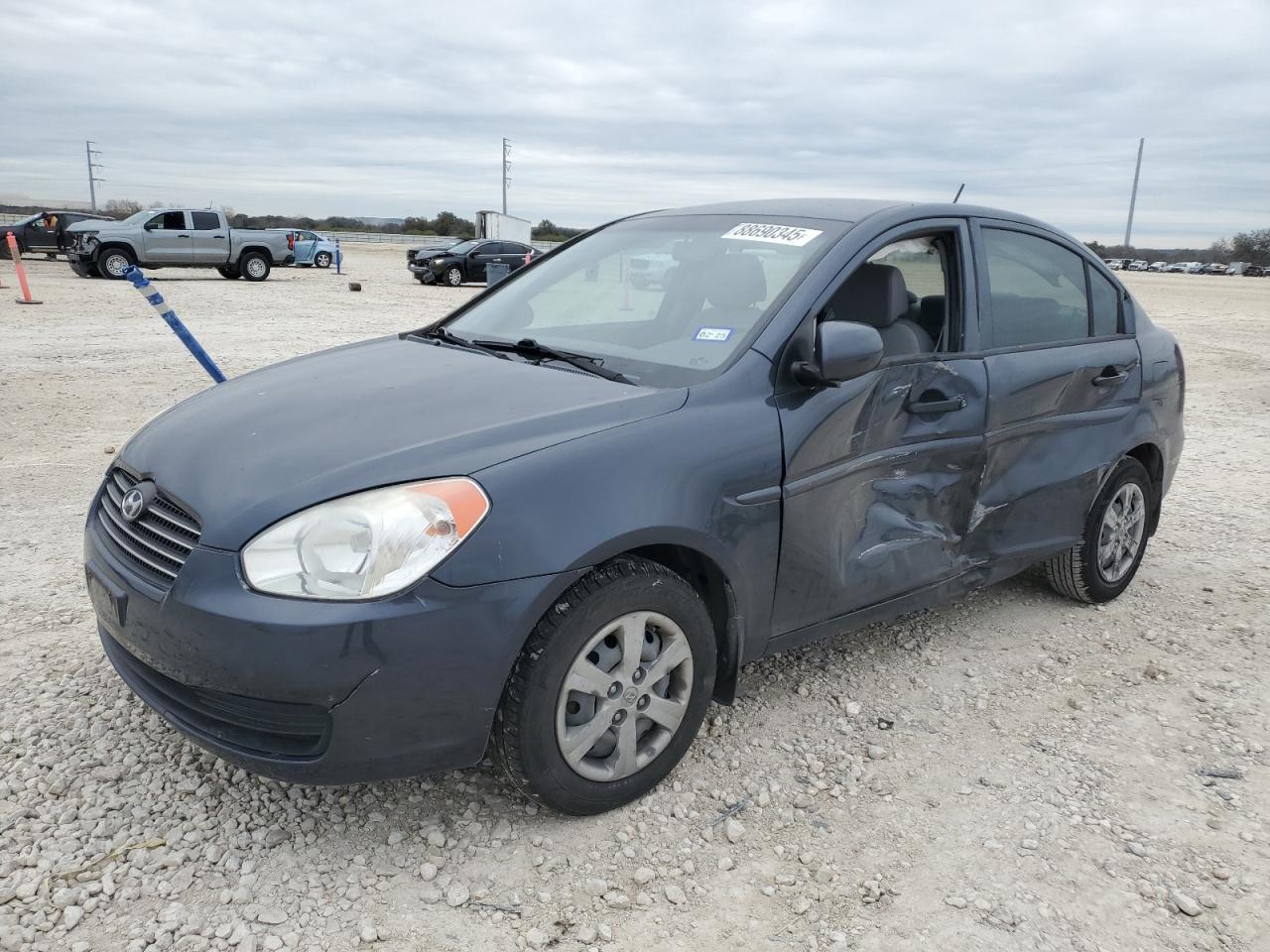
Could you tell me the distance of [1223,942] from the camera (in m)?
2.40

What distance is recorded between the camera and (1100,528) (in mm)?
4352

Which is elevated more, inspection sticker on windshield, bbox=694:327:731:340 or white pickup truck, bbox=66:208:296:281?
inspection sticker on windshield, bbox=694:327:731:340

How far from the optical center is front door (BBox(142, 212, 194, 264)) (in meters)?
23.4

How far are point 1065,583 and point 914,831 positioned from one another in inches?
82.5

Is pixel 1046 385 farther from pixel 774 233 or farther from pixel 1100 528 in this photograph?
pixel 774 233

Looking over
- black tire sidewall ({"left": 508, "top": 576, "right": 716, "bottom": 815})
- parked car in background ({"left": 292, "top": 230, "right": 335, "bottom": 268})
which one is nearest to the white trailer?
parked car in background ({"left": 292, "top": 230, "right": 335, "bottom": 268})

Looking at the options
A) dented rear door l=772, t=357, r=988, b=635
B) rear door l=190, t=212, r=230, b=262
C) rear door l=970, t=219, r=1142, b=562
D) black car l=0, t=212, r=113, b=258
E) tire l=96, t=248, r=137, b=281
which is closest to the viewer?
dented rear door l=772, t=357, r=988, b=635

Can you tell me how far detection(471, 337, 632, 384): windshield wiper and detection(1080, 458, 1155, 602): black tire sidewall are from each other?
243 centimetres

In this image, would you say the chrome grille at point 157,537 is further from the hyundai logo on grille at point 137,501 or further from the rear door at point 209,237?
the rear door at point 209,237

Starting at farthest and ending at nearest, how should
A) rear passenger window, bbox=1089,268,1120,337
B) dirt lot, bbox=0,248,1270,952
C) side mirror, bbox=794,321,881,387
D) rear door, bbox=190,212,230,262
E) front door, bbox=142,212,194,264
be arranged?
1. rear door, bbox=190,212,230,262
2. front door, bbox=142,212,194,264
3. rear passenger window, bbox=1089,268,1120,337
4. side mirror, bbox=794,321,881,387
5. dirt lot, bbox=0,248,1270,952

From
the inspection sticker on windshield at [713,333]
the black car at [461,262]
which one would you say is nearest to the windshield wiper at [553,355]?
the inspection sticker on windshield at [713,333]

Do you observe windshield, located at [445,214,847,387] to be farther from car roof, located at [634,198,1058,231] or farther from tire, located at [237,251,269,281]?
tire, located at [237,251,269,281]

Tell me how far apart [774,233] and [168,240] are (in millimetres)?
23794

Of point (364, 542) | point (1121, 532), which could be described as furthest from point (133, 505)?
point (1121, 532)
